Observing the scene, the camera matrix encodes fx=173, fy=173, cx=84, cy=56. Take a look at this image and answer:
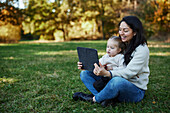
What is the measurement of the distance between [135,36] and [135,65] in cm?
45

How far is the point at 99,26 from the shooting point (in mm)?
33719

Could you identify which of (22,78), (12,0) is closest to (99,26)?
(12,0)

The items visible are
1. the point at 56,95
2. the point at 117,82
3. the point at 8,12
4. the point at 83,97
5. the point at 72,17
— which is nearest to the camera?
the point at 117,82

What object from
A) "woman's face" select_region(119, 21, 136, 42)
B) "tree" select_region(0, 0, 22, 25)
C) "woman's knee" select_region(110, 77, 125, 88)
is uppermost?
"tree" select_region(0, 0, 22, 25)

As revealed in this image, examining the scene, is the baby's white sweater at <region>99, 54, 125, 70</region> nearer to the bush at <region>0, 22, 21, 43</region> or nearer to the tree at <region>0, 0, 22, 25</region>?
the tree at <region>0, 0, 22, 25</region>

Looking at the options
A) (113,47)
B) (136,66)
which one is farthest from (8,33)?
(136,66)

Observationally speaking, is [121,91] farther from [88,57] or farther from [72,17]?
[72,17]

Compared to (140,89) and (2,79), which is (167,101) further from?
(2,79)

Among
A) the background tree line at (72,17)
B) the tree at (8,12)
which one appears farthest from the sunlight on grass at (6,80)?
the background tree line at (72,17)

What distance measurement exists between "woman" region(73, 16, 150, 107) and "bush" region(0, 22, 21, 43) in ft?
70.2

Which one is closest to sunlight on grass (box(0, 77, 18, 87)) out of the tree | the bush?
the tree

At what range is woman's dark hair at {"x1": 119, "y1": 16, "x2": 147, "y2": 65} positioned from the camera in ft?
7.80

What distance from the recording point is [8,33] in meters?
21.6

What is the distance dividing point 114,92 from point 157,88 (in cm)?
162
